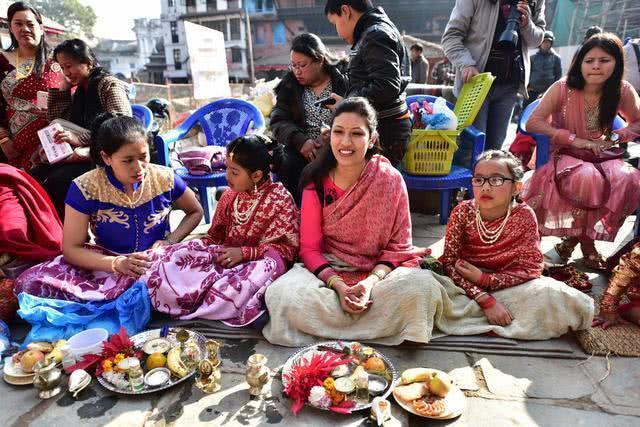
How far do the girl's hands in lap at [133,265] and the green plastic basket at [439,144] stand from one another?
92.0 inches

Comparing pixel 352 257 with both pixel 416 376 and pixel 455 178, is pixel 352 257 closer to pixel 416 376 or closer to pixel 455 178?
pixel 416 376

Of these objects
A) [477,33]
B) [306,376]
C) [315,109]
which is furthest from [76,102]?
Answer: [477,33]

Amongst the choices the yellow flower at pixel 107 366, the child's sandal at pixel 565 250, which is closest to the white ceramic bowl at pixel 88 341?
the yellow flower at pixel 107 366

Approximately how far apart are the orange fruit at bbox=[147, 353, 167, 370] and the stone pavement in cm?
13

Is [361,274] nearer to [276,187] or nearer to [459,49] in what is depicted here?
[276,187]

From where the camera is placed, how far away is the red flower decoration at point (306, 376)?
5.74 feet

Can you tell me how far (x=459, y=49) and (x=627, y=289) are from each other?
2447mm

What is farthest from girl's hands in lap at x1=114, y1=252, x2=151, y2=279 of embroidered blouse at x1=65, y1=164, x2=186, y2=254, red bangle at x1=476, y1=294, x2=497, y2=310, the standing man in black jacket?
red bangle at x1=476, y1=294, x2=497, y2=310

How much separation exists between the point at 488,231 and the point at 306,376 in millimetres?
1359

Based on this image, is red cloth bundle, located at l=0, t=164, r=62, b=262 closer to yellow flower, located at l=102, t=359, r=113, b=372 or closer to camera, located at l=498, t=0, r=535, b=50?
yellow flower, located at l=102, t=359, r=113, b=372

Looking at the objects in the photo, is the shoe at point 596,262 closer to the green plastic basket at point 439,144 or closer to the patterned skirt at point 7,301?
the green plastic basket at point 439,144

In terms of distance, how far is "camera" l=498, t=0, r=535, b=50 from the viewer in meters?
3.57

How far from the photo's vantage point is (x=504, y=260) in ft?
8.04

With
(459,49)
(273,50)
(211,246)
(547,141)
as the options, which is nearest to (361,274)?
(211,246)
